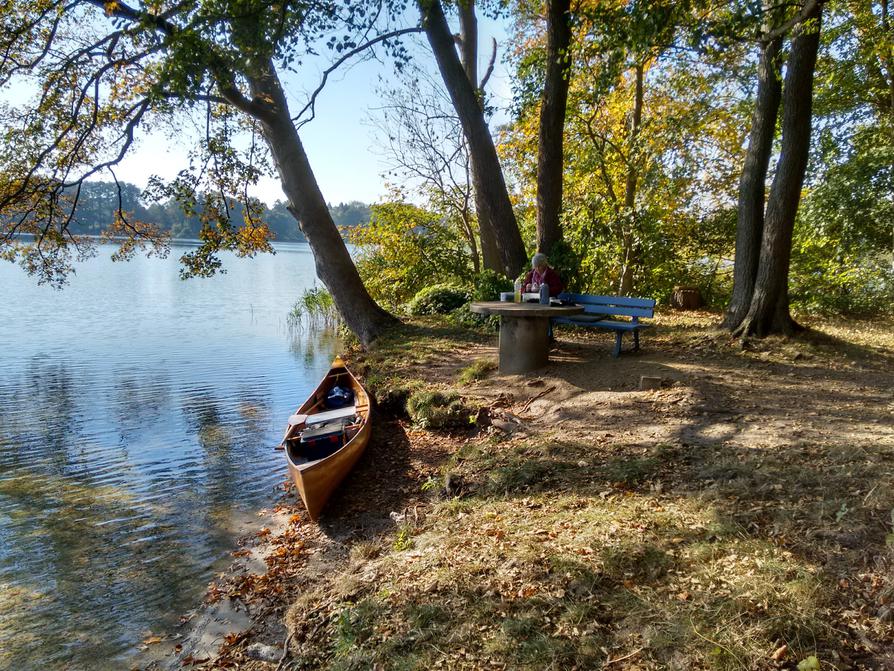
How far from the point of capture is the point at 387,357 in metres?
10.4

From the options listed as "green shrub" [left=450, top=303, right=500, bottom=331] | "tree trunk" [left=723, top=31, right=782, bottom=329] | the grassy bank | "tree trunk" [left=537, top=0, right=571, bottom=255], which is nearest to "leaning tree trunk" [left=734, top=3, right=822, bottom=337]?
"tree trunk" [left=723, top=31, right=782, bottom=329]

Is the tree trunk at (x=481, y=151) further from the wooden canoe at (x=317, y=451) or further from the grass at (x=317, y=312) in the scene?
the grass at (x=317, y=312)

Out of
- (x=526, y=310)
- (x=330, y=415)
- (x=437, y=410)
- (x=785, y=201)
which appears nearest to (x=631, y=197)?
(x=785, y=201)

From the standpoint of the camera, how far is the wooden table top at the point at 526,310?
714 cm

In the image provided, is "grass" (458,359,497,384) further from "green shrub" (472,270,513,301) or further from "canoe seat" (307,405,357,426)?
"green shrub" (472,270,513,301)

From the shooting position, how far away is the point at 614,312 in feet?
27.5

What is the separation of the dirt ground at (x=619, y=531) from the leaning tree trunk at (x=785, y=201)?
0.50 m

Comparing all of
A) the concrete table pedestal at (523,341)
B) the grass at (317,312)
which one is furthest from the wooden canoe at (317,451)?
the grass at (317,312)

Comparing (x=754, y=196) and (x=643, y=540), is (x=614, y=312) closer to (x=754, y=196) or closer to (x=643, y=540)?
(x=754, y=196)

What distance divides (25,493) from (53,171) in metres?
5.84

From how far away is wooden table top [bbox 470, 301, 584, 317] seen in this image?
7.14 metres

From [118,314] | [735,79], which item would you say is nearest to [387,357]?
[735,79]

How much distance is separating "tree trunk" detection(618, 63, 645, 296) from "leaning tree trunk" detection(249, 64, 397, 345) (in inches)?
206

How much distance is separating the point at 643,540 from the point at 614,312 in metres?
5.27
